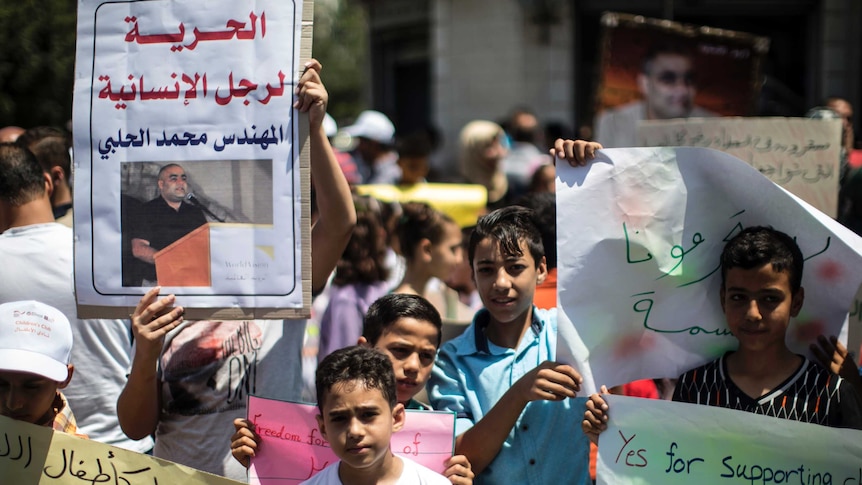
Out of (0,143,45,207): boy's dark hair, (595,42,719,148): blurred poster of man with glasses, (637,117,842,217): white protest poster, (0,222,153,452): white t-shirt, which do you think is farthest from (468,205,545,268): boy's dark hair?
Result: (595,42,719,148): blurred poster of man with glasses

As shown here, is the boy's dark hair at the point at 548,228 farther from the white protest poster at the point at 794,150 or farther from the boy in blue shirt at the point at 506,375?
the white protest poster at the point at 794,150

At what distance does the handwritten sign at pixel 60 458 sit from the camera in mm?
2947

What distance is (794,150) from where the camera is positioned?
5.18m

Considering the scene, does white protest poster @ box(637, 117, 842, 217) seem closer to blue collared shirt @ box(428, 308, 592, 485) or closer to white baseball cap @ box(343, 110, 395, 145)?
blue collared shirt @ box(428, 308, 592, 485)

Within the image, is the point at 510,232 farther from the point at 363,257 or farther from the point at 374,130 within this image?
the point at 374,130

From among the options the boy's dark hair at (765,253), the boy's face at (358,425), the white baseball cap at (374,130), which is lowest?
the boy's face at (358,425)

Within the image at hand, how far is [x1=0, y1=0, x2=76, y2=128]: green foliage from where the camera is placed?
1532 centimetres

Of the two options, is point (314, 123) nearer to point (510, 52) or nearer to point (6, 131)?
point (6, 131)

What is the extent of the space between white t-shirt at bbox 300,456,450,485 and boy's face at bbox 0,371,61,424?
0.85m

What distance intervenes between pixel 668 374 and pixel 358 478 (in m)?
1.04

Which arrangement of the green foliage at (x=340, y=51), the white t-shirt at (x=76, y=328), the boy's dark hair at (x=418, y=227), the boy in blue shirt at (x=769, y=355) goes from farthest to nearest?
the green foliage at (x=340, y=51) < the boy's dark hair at (x=418, y=227) < the white t-shirt at (x=76, y=328) < the boy in blue shirt at (x=769, y=355)

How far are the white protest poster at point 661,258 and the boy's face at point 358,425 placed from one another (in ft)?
1.99

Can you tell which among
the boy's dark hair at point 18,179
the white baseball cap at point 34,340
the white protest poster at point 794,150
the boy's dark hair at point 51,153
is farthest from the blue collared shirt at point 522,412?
the boy's dark hair at point 51,153

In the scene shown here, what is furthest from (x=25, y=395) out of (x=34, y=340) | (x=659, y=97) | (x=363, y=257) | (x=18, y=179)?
(x=659, y=97)
